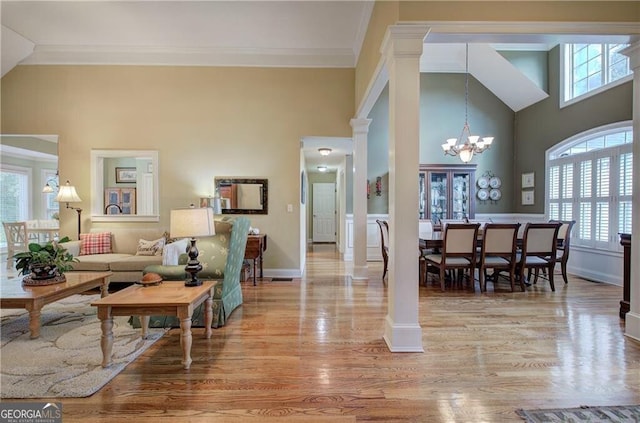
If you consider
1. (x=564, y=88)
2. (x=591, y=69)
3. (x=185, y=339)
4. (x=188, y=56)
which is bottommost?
(x=185, y=339)

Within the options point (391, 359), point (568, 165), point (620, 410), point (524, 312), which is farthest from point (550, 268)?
point (391, 359)

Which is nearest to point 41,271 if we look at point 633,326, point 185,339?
point 185,339

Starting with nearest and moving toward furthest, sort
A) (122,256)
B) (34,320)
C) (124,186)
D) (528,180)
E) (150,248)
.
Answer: (34,320) < (122,256) < (150,248) < (124,186) < (528,180)

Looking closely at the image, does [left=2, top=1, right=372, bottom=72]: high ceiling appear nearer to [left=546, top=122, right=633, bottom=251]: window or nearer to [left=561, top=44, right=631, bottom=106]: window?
[left=561, top=44, right=631, bottom=106]: window

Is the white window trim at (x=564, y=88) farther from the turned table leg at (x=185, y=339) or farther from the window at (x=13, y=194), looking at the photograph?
the window at (x=13, y=194)

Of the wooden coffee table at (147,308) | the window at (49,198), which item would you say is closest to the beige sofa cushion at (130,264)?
the wooden coffee table at (147,308)

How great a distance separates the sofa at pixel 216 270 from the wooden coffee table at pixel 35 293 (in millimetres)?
596

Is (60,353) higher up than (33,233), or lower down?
lower down

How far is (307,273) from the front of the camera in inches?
215

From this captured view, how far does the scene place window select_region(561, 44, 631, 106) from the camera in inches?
187

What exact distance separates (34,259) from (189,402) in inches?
87.7

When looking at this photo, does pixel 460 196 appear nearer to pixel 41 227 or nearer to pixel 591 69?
pixel 591 69

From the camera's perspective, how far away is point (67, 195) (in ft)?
15.6

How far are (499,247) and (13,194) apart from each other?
10608 millimetres
